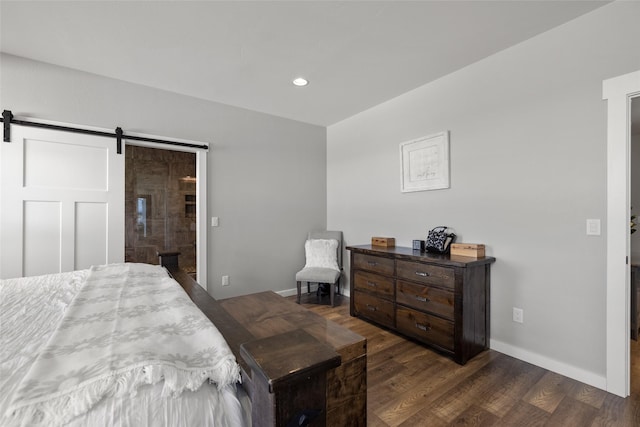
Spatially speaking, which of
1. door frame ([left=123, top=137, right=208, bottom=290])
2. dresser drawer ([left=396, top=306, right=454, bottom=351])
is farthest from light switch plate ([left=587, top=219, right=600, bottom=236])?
door frame ([left=123, top=137, right=208, bottom=290])

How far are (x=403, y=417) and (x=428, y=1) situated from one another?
2.53 meters

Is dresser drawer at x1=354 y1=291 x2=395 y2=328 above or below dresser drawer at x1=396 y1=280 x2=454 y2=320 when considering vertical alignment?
below

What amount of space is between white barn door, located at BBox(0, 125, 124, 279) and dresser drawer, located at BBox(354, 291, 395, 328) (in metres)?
2.51

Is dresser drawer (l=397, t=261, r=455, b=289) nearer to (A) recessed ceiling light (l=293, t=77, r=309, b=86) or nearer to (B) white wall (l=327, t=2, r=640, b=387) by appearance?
(B) white wall (l=327, t=2, r=640, b=387)

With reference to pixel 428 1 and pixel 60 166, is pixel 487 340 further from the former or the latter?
pixel 60 166

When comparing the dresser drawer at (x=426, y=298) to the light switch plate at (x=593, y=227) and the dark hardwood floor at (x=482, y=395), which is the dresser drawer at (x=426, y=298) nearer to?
the dark hardwood floor at (x=482, y=395)

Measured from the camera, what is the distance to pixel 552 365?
6.83 ft

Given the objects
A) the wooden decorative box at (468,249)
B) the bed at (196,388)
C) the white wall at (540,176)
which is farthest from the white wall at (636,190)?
the bed at (196,388)

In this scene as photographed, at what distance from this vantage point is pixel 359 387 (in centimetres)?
108

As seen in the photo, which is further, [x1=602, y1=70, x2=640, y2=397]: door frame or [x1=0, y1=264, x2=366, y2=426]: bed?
[x1=602, y1=70, x2=640, y2=397]: door frame

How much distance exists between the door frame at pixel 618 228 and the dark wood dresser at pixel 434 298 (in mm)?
733

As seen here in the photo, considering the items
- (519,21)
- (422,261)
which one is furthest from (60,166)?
(519,21)

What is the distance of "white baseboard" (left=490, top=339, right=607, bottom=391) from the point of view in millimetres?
1889

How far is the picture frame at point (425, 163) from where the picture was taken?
2.77 m
